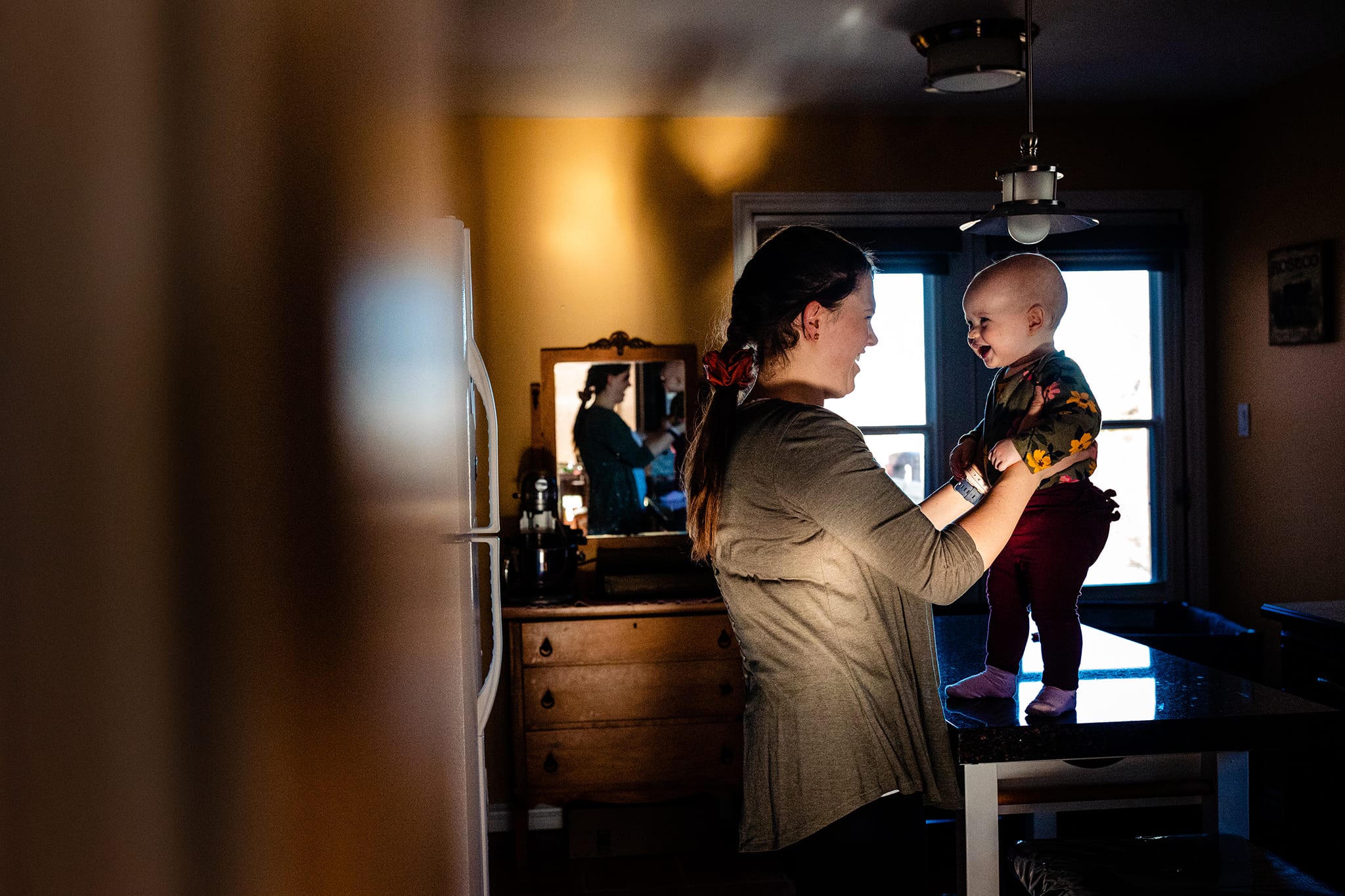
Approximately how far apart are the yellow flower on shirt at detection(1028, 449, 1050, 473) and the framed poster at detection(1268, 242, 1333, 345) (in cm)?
293

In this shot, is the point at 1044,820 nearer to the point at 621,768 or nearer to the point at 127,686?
the point at 621,768

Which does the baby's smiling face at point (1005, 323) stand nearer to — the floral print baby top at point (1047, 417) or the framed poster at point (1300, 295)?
the floral print baby top at point (1047, 417)

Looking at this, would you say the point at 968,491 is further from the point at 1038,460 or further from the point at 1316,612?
the point at 1316,612

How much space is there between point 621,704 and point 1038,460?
2.54 m

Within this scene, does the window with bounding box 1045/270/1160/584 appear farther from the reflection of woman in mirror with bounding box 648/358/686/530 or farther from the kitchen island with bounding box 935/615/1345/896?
the kitchen island with bounding box 935/615/1345/896

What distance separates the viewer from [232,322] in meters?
0.30

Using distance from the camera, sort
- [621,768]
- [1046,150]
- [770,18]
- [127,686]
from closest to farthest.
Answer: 1. [127,686]
2. [770,18]
3. [621,768]
4. [1046,150]

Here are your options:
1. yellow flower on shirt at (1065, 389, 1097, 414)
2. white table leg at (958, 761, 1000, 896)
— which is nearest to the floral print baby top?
yellow flower on shirt at (1065, 389, 1097, 414)

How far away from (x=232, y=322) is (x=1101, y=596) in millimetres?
4519

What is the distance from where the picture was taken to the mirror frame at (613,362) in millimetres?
4148

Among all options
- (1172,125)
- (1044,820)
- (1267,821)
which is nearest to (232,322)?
(1044,820)

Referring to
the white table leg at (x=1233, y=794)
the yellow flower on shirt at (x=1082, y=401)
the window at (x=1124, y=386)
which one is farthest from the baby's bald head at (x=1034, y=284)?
the window at (x=1124, y=386)

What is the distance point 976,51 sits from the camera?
3178 mm

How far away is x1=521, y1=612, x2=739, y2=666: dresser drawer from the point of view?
12.1 ft
